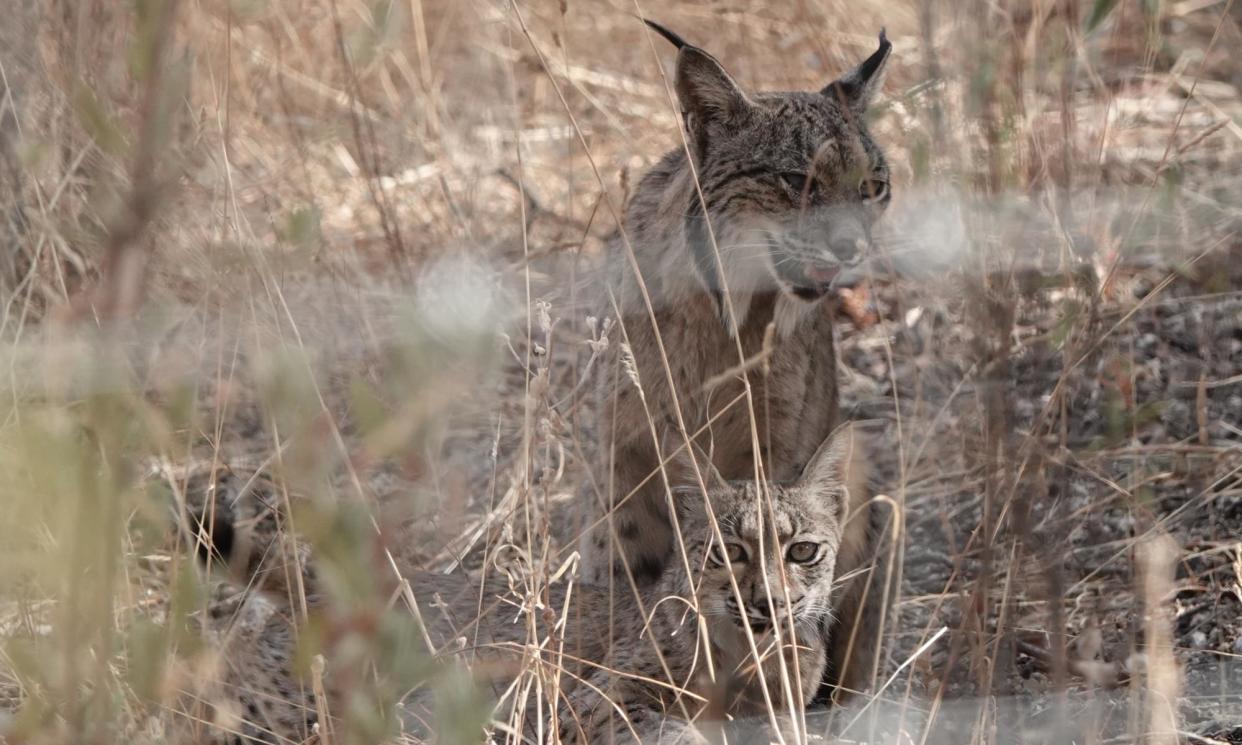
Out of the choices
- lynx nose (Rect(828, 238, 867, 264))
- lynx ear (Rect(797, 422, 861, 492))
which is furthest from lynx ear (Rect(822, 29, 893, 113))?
lynx ear (Rect(797, 422, 861, 492))

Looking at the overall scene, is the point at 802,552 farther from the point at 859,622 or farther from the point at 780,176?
the point at 780,176

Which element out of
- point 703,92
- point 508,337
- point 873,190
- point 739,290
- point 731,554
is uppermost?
point 703,92

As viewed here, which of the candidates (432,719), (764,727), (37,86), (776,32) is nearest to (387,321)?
(37,86)

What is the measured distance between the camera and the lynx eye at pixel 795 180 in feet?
11.6

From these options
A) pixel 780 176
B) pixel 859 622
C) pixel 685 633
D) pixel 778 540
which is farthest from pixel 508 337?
pixel 859 622

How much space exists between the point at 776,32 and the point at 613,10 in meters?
0.92

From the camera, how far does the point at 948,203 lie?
346 cm

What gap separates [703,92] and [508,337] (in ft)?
4.97

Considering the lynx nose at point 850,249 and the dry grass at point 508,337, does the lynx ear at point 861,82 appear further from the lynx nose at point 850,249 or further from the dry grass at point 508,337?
the lynx nose at point 850,249

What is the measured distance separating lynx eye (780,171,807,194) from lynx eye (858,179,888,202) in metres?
0.13

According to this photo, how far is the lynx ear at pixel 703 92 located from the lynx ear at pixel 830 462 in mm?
803

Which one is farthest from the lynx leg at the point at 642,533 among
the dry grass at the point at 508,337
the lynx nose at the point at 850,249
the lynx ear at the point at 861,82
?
the lynx ear at the point at 861,82

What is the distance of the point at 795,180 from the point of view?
354 centimetres

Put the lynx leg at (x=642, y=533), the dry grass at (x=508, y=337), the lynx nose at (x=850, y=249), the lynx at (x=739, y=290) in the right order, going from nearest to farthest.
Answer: the dry grass at (x=508, y=337) → the lynx nose at (x=850, y=249) → the lynx at (x=739, y=290) → the lynx leg at (x=642, y=533)
